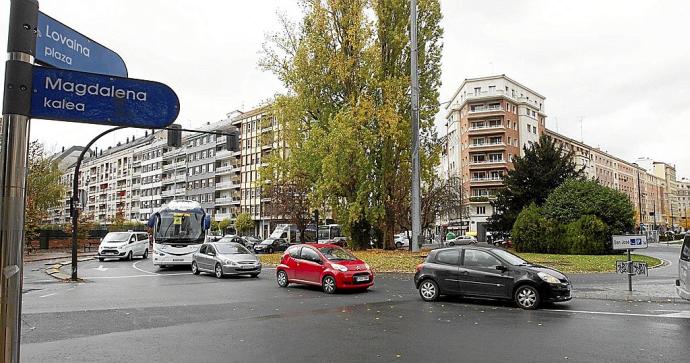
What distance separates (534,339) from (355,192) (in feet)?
79.3

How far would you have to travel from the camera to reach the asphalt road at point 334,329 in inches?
305

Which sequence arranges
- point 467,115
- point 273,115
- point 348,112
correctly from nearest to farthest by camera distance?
1. point 348,112
2. point 273,115
3. point 467,115

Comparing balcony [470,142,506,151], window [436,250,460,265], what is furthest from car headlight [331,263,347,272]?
balcony [470,142,506,151]

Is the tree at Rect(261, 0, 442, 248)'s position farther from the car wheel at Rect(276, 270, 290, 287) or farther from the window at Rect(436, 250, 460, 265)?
the window at Rect(436, 250, 460, 265)

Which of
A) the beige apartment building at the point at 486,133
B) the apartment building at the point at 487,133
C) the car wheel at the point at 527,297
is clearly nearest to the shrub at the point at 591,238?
the car wheel at the point at 527,297

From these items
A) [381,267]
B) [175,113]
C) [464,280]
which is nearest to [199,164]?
[381,267]

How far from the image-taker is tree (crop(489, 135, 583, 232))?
4147 centimetres

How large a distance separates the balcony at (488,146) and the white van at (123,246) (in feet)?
201

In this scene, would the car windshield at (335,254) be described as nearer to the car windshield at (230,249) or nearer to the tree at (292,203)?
the car windshield at (230,249)

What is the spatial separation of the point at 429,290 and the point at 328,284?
356cm

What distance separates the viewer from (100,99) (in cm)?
335

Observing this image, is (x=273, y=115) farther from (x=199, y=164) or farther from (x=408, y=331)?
(x=199, y=164)

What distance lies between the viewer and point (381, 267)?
975 inches

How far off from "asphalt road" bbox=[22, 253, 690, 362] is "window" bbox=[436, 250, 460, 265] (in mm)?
1101
